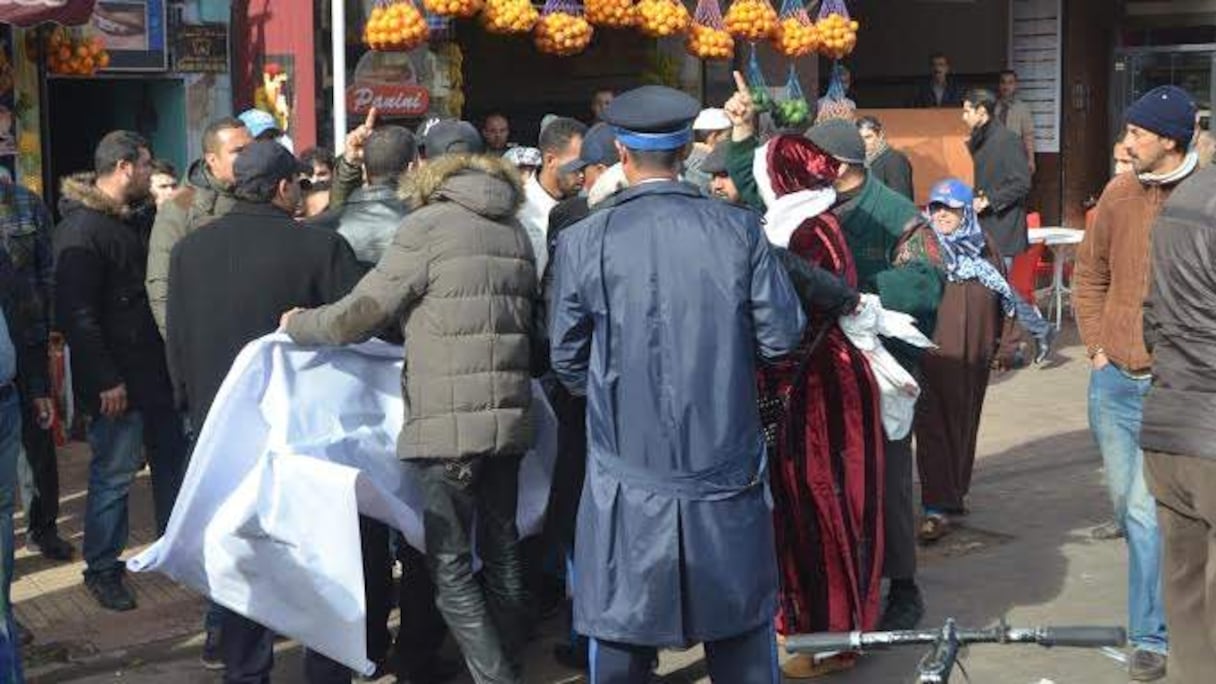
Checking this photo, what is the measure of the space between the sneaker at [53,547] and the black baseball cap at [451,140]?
2727mm

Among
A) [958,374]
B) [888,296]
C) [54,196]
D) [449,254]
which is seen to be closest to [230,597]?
[449,254]

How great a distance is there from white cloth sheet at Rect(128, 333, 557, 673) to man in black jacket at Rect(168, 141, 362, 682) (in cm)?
16

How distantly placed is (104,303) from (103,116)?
14.7ft

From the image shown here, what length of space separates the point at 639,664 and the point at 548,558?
2165 mm

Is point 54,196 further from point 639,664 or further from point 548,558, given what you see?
point 639,664

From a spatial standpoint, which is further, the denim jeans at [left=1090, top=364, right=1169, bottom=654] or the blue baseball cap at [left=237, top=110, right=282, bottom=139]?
the blue baseball cap at [left=237, top=110, right=282, bottom=139]

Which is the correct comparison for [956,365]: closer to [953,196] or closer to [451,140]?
[953,196]

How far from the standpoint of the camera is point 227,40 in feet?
34.9

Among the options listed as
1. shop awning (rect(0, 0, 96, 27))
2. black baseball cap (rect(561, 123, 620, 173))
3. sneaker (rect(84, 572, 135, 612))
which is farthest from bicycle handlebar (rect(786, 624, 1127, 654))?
shop awning (rect(0, 0, 96, 27))

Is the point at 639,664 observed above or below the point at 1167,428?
below

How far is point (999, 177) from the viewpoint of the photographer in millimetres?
13000

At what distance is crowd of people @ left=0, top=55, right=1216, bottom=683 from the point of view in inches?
178

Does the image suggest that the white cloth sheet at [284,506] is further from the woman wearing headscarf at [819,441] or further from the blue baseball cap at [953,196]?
the blue baseball cap at [953,196]

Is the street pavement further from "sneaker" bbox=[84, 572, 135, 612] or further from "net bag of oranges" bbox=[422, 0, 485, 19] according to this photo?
"net bag of oranges" bbox=[422, 0, 485, 19]
